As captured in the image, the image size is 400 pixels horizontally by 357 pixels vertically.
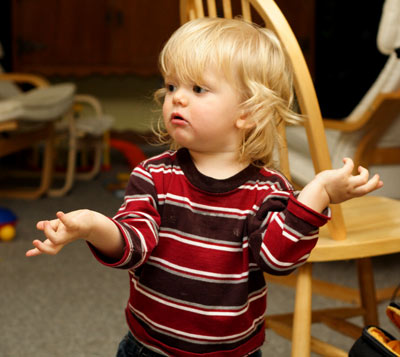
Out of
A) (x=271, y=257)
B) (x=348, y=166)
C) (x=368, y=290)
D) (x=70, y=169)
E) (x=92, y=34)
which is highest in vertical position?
(x=348, y=166)

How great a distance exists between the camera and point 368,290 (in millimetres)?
1373

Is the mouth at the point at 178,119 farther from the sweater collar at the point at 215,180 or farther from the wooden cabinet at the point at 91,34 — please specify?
the wooden cabinet at the point at 91,34

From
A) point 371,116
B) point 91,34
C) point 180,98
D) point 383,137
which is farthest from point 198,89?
point 91,34

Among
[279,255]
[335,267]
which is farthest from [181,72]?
[335,267]

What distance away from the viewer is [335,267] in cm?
203

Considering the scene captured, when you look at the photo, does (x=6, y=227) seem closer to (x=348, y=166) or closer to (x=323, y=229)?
(x=323, y=229)

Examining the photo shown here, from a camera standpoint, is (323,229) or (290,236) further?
(323,229)

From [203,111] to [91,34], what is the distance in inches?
143

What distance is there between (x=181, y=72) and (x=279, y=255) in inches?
11.2

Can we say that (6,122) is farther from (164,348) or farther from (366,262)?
(164,348)

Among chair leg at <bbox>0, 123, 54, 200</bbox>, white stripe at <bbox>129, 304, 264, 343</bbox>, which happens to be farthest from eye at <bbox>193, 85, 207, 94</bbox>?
chair leg at <bbox>0, 123, 54, 200</bbox>

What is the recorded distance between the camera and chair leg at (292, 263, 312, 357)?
971mm

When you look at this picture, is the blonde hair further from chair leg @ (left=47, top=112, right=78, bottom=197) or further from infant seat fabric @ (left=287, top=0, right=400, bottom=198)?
chair leg @ (left=47, top=112, right=78, bottom=197)

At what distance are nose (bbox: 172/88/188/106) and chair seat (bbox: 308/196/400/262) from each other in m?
0.32
